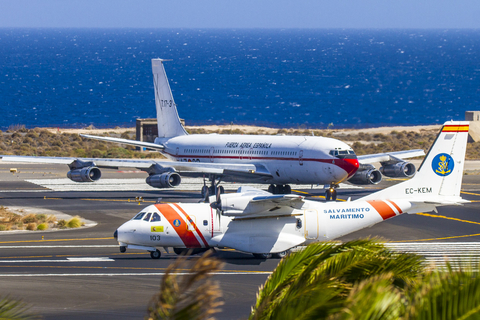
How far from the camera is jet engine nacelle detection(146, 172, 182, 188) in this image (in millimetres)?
A: 43594

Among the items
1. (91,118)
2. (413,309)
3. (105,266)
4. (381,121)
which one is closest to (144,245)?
(105,266)

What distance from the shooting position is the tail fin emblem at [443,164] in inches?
1180

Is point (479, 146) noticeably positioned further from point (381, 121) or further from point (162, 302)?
point (381, 121)

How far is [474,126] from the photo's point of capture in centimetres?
8825

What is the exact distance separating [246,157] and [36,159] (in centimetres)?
1424

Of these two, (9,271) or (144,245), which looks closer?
(9,271)

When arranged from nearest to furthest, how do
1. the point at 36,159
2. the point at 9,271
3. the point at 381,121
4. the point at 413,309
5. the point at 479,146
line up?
1. the point at 413,309
2. the point at 9,271
3. the point at 36,159
4. the point at 479,146
5. the point at 381,121

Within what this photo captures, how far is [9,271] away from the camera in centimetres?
2627

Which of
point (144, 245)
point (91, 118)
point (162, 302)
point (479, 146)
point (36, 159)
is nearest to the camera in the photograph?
point (162, 302)

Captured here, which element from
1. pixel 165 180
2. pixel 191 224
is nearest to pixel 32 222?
pixel 165 180

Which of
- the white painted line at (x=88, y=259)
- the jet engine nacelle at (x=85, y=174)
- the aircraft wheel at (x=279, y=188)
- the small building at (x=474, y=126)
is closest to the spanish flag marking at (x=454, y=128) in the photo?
the white painted line at (x=88, y=259)

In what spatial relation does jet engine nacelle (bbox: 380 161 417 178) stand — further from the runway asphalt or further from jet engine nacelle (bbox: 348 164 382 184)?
the runway asphalt

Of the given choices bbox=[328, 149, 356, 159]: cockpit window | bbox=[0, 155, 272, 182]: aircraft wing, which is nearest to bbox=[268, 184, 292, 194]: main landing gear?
bbox=[0, 155, 272, 182]: aircraft wing

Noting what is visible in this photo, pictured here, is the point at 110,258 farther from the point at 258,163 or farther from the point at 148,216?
the point at 258,163
